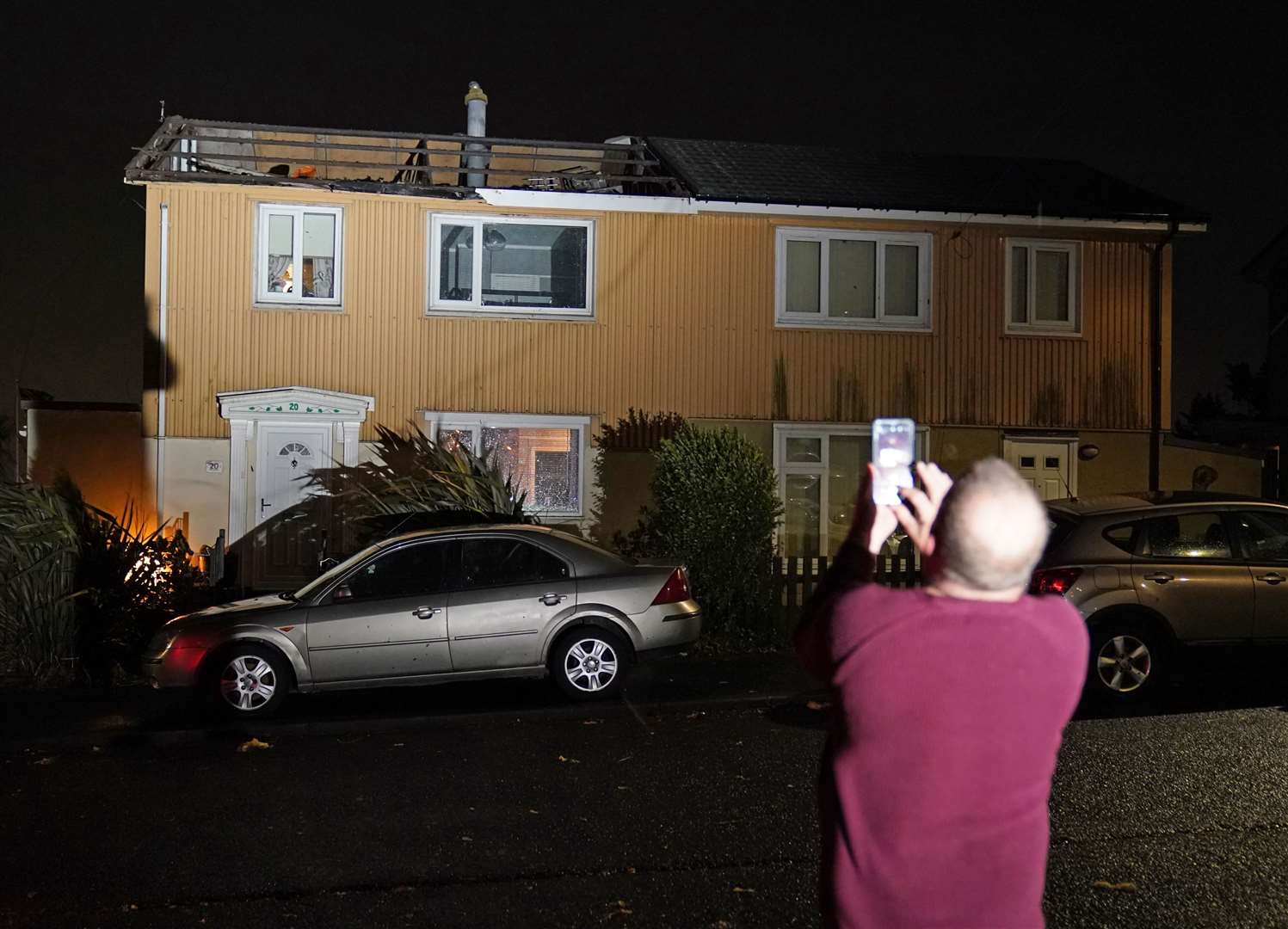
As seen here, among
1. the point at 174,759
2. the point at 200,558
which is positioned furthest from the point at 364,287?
the point at 174,759

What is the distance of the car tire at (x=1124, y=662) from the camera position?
9.02 metres

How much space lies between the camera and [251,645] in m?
9.00

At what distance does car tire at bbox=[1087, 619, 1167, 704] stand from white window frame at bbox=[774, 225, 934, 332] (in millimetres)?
8320

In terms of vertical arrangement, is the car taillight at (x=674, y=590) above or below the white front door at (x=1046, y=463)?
below

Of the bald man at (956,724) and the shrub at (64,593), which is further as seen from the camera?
the shrub at (64,593)

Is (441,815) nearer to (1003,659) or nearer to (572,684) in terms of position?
(572,684)

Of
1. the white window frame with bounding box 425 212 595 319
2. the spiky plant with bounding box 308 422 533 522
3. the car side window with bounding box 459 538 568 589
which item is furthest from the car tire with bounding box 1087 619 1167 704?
the white window frame with bounding box 425 212 595 319

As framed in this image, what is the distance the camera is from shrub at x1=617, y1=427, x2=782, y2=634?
1195 cm

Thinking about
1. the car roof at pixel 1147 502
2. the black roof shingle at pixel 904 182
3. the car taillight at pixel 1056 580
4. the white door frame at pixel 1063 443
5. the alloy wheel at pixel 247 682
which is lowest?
the alloy wheel at pixel 247 682

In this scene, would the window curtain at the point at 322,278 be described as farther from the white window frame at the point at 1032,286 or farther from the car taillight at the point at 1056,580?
the car taillight at the point at 1056,580

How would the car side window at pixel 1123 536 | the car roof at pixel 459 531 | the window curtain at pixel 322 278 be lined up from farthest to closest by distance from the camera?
the window curtain at pixel 322 278 → the car roof at pixel 459 531 → the car side window at pixel 1123 536

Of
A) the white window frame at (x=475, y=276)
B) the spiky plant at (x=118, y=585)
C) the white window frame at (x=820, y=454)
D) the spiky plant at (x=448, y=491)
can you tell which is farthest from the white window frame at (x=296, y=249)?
the white window frame at (x=820, y=454)

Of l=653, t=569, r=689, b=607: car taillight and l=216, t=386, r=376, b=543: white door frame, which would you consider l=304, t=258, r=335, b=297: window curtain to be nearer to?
l=216, t=386, r=376, b=543: white door frame

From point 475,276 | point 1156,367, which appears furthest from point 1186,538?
point 475,276
